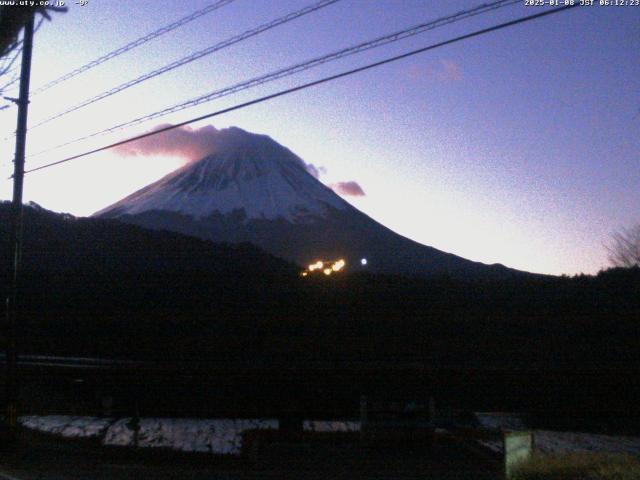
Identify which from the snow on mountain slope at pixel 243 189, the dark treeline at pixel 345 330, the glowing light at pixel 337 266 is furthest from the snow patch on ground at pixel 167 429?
the snow on mountain slope at pixel 243 189

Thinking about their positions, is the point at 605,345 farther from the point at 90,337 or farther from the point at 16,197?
the point at 16,197

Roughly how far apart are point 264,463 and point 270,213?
249 feet

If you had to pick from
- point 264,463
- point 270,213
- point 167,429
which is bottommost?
point 264,463

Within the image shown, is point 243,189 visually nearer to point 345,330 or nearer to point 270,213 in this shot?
point 270,213

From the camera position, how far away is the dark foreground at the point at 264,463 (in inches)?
545

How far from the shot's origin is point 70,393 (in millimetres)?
26359

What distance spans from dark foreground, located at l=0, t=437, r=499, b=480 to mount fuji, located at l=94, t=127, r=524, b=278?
→ 4808 centimetres

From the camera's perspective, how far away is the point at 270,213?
91250mm

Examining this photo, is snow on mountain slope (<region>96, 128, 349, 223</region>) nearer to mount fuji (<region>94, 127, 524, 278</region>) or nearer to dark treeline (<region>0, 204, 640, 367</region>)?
mount fuji (<region>94, 127, 524, 278</region>)

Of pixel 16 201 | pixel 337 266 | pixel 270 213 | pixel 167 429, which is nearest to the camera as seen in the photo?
pixel 16 201

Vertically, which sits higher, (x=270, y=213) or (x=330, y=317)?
(x=270, y=213)

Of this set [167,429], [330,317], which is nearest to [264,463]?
[167,429]

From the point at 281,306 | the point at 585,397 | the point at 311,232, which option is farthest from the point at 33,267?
the point at 311,232

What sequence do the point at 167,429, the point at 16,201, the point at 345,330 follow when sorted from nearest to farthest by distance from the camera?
the point at 16,201
the point at 167,429
the point at 345,330
